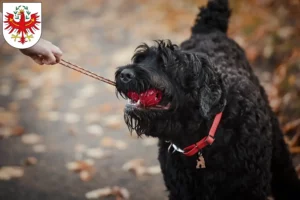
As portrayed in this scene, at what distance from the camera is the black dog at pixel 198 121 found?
9.45ft

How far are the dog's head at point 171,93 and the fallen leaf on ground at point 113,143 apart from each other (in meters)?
2.66

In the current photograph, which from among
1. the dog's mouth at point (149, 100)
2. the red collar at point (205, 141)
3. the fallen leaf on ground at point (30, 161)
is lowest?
the red collar at point (205, 141)

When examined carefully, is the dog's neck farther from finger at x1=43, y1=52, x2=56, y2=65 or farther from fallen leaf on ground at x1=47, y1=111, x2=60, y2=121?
fallen leaf on ground at x1=47, y1=111, x2=60, y2=121

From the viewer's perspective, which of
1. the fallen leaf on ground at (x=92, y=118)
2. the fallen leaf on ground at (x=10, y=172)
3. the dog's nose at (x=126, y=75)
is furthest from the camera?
the fallen leaf on ground at (x=92, y=118)

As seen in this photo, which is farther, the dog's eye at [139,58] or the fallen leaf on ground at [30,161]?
the fallen leaf on ground at [30,161]

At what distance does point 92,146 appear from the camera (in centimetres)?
569

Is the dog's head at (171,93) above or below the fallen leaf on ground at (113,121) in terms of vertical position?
below

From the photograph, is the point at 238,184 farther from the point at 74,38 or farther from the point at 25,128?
the point at 74,38

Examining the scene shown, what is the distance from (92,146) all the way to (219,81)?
120 inches

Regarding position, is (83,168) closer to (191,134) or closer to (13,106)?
(191,134)

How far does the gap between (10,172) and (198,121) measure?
2.93 m

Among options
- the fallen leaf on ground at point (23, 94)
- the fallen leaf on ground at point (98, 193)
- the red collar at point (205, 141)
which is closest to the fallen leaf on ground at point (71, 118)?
the fallen leaf on ground at point (23, 94)

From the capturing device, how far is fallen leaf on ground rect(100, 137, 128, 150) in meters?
5.68

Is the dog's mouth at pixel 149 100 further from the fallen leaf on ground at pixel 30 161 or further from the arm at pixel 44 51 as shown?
the fallen leaf on ground at pixel 30 161
